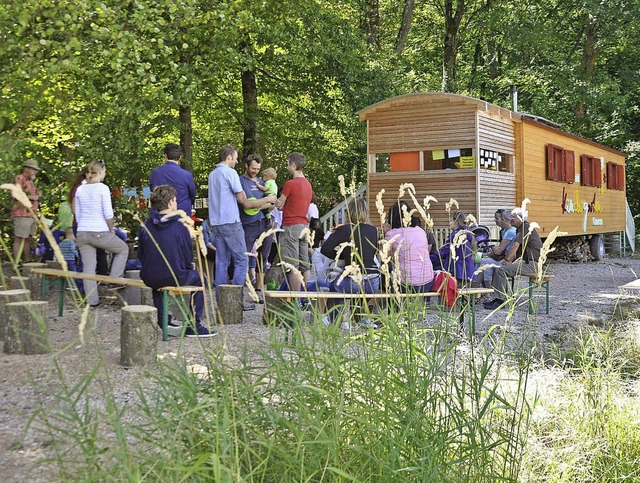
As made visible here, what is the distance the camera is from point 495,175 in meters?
14.3

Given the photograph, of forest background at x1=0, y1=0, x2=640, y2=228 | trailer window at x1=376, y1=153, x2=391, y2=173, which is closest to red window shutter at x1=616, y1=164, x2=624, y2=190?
forest background at x1=0, y1=0, x2=640, y2=228

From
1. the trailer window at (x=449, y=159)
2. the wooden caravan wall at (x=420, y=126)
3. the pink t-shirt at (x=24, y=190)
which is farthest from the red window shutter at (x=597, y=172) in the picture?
the pink t-shirt at (x=24, y=190)

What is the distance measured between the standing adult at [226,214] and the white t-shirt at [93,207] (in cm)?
106

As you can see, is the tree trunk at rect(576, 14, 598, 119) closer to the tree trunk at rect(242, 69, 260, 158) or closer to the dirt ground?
the tree trunk at rect(242, 69, 260, 158)

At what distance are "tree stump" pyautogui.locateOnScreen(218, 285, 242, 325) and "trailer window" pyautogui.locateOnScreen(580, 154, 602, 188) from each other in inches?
558

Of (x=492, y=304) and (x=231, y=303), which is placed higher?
(x=231, y=303)

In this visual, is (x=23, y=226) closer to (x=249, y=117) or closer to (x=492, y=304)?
(x=492, y=304)

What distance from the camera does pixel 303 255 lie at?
8156mm

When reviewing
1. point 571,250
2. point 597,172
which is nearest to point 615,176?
point 597,172

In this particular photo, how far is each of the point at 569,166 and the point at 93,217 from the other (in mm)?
13249

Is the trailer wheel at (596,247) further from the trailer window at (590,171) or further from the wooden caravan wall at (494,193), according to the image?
the wooden caravan wall at (494,193)

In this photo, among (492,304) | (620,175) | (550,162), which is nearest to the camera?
(492,304)

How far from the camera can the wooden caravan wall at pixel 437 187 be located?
13.6m

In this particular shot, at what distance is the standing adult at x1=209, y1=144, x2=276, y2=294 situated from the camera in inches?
297
